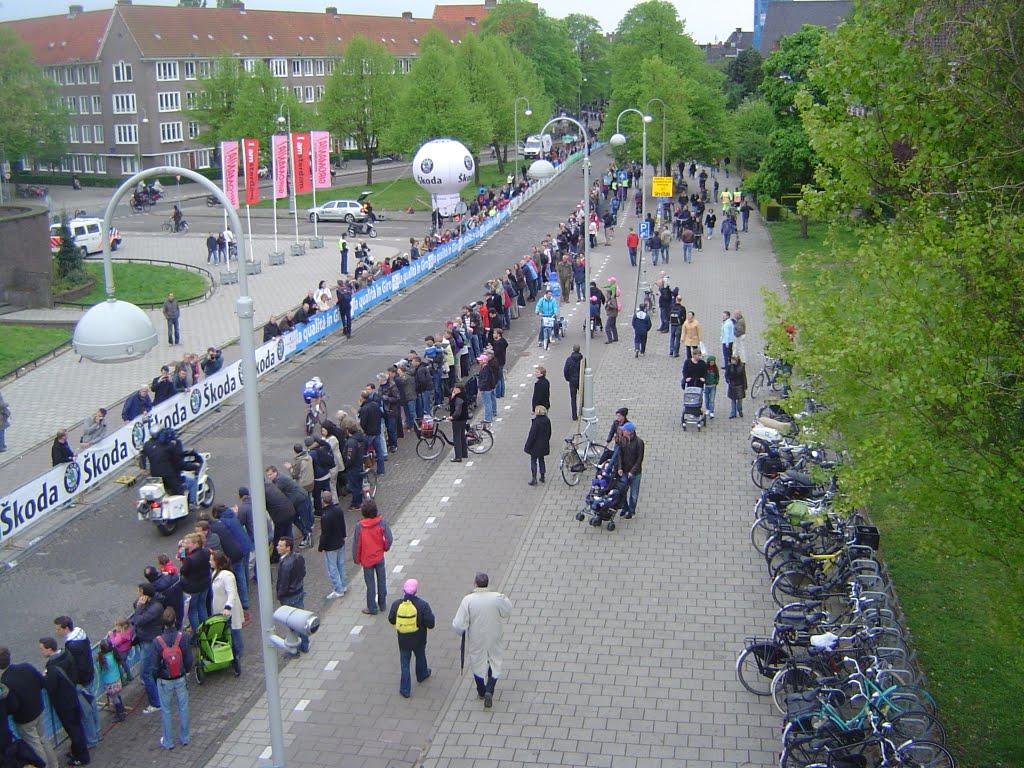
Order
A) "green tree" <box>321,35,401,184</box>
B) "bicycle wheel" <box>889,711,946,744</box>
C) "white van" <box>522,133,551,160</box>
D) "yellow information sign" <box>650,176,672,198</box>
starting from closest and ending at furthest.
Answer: "bicycle wheel" <box>889,711,946,744</box>
"yellow information sign" <box>650,176,672,198</box>
"green tree" <box>321,35,401,184</box>
"white van" <box>522,133,551,160</box>

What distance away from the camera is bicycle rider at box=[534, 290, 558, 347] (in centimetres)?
2811

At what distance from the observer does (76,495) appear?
18.9 m

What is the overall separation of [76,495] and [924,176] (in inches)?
563

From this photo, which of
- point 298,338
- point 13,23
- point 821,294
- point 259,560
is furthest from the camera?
point 13,23

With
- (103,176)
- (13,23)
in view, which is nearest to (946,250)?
(103,176)

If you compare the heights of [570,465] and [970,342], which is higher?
[970,342]

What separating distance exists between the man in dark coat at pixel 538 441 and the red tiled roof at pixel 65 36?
7064 centimetres

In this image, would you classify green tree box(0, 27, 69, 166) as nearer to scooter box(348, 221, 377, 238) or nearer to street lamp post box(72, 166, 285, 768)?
scooter box(348, 221, 377, 238)

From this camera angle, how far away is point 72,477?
18.7 meters

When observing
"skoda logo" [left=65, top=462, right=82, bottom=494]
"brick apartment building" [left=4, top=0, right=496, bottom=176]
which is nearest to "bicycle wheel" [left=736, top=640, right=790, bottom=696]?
"skoda logo" [left=65, top=462, right=82, bottom=494]

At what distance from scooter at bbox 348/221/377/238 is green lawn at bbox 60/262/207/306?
10.0 m

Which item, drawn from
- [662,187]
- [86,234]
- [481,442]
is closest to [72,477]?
[481,442]

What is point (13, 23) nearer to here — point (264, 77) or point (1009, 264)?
Result: point (264, 77)

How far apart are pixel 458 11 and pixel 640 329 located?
117 metres
